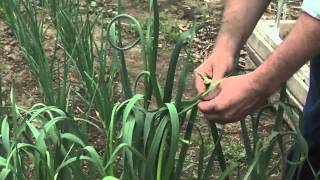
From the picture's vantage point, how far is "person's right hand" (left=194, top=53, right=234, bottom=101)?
4.97 ft

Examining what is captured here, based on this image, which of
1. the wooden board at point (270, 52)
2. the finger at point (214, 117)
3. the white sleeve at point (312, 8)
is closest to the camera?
the white sleeve at point (312, 8)

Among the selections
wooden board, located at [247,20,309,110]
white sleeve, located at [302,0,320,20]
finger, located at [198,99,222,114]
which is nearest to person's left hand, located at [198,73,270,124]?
finger, located at [198,99,222,114]

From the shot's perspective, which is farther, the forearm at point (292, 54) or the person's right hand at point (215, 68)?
the person's right hand at point (215, 68)

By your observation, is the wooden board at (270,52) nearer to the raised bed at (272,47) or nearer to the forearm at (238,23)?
the raised bed at (272,47)

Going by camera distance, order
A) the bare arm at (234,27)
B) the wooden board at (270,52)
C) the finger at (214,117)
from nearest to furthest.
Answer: the finger at (214,117) < the bare arm at (234,27) < the wooden board at (270,52)

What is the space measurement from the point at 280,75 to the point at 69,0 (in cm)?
123

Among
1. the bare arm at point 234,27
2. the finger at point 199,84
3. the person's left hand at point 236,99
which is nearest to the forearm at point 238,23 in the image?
the bare arm at point 234,27

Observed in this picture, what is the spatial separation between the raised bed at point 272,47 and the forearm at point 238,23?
111 centimetres

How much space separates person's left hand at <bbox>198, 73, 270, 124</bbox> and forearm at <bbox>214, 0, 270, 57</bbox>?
8.8 inches

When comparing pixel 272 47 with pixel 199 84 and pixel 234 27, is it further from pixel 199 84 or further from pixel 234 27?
pixel 199 84

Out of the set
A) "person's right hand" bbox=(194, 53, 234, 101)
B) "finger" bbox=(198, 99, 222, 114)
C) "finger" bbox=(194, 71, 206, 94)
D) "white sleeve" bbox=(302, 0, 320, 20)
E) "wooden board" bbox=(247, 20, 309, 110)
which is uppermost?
"white sleeve" bbox=(302, 0, 320, 20)

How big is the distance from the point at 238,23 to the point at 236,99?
32 centimetres

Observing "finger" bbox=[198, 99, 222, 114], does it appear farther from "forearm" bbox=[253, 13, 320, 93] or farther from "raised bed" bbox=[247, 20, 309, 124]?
"raised bed" bbox=[247, 20, 309, 124]

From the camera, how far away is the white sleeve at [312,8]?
131 centimetres
